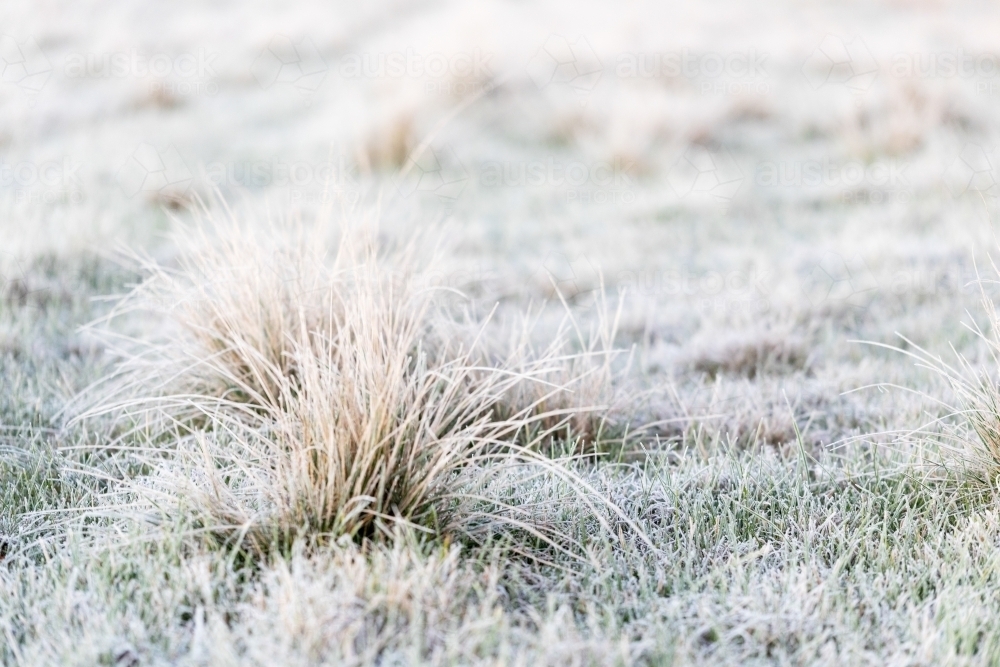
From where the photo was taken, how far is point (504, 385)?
7.43 feet

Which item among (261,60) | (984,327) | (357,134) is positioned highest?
(261,60)

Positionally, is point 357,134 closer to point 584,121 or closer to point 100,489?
point 584,121

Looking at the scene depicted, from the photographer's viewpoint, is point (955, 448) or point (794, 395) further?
point (794, 395)

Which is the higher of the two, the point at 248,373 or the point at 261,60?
the point at 261,60

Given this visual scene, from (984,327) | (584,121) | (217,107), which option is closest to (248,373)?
(984,327)

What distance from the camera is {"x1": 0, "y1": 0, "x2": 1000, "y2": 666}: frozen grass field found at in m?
1.46

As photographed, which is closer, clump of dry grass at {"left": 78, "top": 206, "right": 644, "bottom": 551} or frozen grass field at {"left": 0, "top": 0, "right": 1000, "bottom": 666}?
frozen grass field at {"left": 0, "top": 0, "right": 1000, "bottom": 666}

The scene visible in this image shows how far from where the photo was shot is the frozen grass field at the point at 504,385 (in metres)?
1.46

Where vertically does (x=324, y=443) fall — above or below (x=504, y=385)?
above

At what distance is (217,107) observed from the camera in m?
5.91

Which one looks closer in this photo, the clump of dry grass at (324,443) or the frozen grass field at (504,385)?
the frozen grass field at (504,385)

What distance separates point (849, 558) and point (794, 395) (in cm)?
80

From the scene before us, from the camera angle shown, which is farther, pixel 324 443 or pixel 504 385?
pixel 504 385

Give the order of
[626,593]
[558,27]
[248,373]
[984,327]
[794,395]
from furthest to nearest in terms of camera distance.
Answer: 1. [558,27]
2. [984,327]
3. [794,395]
4. [248,373]
5. [626,593]
